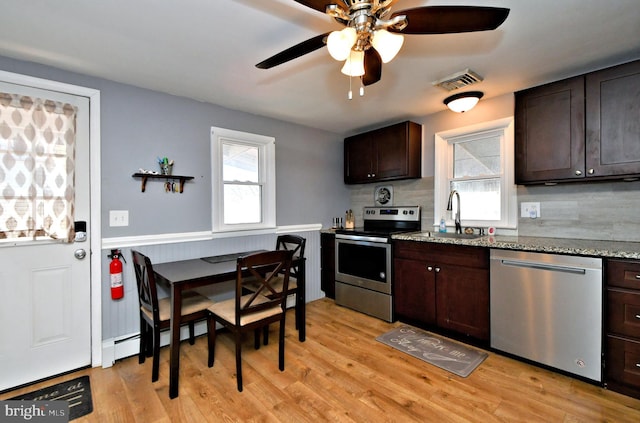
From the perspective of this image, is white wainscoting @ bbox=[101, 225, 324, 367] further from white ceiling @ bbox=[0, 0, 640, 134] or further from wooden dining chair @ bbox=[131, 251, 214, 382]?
white ceiling @ bbox=[0, 0, 640, 134]

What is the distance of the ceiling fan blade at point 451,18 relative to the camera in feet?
3.93

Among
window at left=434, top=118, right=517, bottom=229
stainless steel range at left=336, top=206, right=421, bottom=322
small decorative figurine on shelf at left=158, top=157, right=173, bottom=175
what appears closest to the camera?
small decorative figurine on shelf at left=158, top=157, right=173, bottom=175

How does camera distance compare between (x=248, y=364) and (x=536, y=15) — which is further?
(x=248, y=364)

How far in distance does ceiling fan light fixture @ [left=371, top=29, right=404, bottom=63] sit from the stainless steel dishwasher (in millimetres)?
1835

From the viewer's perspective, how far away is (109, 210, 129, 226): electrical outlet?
243 centimetres

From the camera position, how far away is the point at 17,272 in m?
2.09

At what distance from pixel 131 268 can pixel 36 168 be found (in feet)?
3.25

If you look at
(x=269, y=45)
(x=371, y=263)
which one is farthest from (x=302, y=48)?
(x=371, y=263)

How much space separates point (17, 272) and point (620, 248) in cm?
419

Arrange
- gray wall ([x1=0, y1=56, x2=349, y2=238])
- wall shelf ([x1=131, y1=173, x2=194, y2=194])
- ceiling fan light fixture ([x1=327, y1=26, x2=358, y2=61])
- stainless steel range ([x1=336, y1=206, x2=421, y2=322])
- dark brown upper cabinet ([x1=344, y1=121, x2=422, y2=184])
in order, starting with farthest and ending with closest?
dark brown upper cabinet ([x1=344, y1=121, x2=422, y2=184])
stainless steel range ([x1=336, y1=206, x2=421, y2=322])
wall shelf ([x1=131, y1=173, x2=194, y2=194])
gray wall ([x1=0, y1=56, x2=349, y2=238])
ceiling fan light fixture ([x1=327, y1=26, x2=358, y2=61])

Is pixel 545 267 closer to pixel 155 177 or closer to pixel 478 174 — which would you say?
pixel 478 174

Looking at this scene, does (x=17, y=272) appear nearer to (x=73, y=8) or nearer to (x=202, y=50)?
(x=73, y=8)

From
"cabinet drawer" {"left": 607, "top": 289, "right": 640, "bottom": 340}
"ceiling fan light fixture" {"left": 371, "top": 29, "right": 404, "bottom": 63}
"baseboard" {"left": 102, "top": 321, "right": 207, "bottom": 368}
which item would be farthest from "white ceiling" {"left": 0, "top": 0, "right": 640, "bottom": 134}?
"baseboard" {"left": 102, "top": 321, "right": 207, "bottom": 368}

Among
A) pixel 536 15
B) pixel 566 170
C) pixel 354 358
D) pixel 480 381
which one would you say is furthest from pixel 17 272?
pixel 566 170
